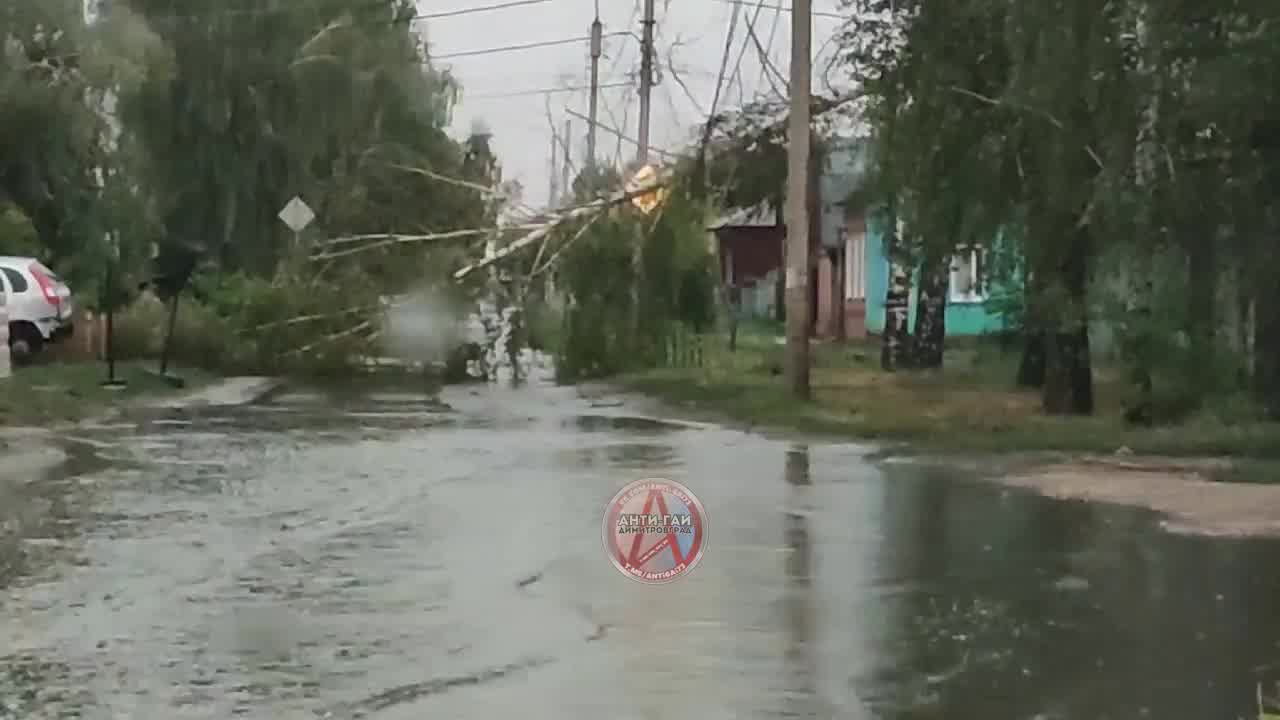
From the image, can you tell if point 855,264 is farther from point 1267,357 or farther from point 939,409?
point 1267,357

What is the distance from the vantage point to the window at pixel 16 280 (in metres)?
30.9

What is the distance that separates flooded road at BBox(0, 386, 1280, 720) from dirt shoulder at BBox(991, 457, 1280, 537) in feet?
1.54

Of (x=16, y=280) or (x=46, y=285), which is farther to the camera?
(x=46, y=285)

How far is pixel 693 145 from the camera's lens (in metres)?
26.4

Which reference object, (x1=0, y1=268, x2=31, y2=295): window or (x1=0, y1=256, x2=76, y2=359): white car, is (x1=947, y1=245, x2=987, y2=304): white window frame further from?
(x1=0, y1=268, x2=31, y2=295): window

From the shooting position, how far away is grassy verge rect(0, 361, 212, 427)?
70.4 feet

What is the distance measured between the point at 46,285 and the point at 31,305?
464 millimetres

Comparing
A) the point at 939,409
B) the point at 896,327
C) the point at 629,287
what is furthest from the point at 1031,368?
the point at 896,327

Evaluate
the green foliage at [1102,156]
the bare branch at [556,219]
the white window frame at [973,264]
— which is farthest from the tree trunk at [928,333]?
the green foliage at [1102,156]

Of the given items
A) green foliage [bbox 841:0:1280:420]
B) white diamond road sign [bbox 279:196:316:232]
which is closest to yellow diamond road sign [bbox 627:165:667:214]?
green foliage [bbox 841:0:1280:420]

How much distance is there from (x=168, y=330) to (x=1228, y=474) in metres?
19.7

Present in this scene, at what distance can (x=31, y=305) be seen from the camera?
3102 cm

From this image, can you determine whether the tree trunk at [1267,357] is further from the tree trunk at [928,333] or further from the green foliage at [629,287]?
the tree trunk at [928,333]

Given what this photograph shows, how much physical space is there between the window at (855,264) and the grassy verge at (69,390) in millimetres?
22993
